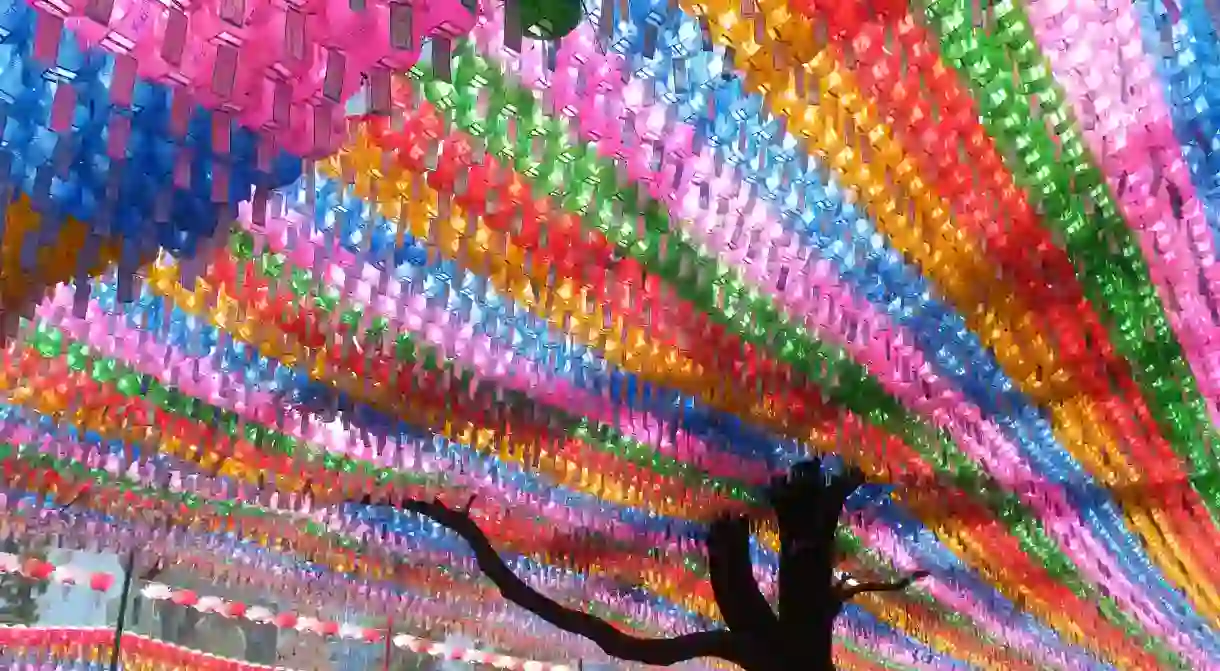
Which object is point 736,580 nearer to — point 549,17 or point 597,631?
point 597,631

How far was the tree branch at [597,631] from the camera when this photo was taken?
4.15 meters

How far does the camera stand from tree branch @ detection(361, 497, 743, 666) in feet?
13.6

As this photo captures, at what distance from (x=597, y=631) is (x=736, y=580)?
2.44 feet

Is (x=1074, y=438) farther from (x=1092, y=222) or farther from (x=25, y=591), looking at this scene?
(x=25, y=591)

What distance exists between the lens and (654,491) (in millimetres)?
4457

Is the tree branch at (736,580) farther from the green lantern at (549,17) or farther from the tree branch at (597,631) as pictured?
the green lantern at (549,17)

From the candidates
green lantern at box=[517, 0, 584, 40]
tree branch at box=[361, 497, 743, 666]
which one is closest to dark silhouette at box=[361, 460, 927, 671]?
tree branch at box=[361, 497, 743, 666]

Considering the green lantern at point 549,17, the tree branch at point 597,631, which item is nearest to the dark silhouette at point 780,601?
the tree branch at point 597,631

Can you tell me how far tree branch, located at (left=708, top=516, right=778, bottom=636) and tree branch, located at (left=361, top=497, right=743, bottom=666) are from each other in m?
Result: 0.17

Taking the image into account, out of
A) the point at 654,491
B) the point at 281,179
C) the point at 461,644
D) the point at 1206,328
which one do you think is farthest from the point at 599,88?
the point at 461,644

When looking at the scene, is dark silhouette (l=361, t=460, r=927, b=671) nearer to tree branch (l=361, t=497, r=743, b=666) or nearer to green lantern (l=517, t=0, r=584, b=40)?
tree branch (l=361, t=497, r=743, b=666)

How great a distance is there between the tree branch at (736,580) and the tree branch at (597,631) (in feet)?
0.57

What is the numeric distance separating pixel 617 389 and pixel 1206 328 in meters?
1.73

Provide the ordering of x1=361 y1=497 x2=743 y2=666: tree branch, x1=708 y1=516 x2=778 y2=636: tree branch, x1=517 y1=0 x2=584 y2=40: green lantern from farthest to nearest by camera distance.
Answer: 1. x1=708 y1=516 x2=778 y2=636: tree branch
2. x1=361 y1=497 x2=743 y2=666: tree branch
3. x1=517 y1=0 x2=584 y2=40: green lantern
